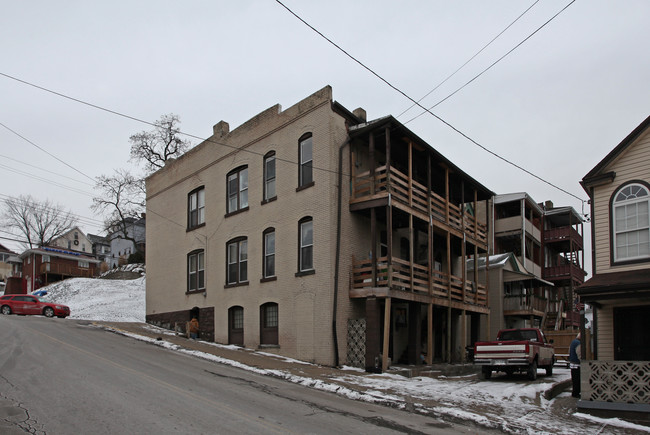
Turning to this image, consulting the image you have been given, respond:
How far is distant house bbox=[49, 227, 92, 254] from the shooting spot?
267ft

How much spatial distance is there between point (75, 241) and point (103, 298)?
51.0 m

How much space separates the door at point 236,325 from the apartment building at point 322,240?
6 centimetres

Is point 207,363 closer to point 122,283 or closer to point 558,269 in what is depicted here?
point 122,283

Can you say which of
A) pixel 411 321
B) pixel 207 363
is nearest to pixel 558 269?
pixel 411 321

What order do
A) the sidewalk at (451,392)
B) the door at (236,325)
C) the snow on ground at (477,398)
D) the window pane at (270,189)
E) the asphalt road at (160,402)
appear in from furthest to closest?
the door at (236,325) < the window pane at (270,189) < the sidewalk at (451,392) < the snow on ground at (477,398) < the asphalt road at (160,402)

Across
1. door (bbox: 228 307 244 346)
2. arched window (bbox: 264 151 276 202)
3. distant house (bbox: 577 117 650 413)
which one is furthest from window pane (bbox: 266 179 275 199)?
distant house (bbox: 577 117 650 413)

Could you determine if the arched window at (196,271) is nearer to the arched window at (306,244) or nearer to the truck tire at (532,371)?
the arched window at (306,244)

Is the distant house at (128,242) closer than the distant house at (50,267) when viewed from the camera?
No

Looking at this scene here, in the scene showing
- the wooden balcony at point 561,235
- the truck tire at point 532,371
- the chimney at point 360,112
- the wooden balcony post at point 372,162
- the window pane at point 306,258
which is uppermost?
the chimney at point 360,112

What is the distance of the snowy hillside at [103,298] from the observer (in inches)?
1364

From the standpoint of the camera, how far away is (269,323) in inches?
883

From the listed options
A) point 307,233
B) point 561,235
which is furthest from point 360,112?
point 561,235

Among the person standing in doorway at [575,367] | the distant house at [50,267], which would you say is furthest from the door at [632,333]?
the distant house at [50,267]

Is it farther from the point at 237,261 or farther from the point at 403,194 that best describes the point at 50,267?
the point at 403,194
